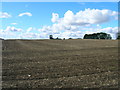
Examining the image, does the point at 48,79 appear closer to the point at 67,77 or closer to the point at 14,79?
the point at 67,77

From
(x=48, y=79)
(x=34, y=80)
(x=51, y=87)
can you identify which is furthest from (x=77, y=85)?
(x=34, y=80)

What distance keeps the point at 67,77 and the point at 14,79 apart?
7.38 ft

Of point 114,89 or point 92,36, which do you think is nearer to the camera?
point 114,89

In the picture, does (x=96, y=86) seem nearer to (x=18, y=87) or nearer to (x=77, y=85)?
(x=77, y=85)

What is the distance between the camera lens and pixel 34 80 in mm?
6512

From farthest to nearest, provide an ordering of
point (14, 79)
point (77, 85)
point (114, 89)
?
1. point (14, 79)
2. point (77, 85)
3. point (114, 89)

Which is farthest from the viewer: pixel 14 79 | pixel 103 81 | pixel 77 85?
pixel 14 79

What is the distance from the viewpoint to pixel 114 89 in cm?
544

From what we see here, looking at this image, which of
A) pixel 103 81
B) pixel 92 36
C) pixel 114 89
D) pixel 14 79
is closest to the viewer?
pixel 114 89

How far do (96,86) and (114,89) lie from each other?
0.61 meters

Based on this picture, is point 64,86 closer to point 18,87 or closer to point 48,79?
point 48,79

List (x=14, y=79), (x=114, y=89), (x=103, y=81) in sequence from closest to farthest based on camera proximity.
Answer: (x=114, y=89), (x=103, y=81), (x=14, y=79)

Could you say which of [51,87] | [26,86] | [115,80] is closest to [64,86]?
[51,87]

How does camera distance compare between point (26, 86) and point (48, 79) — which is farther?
point (48, 79)
